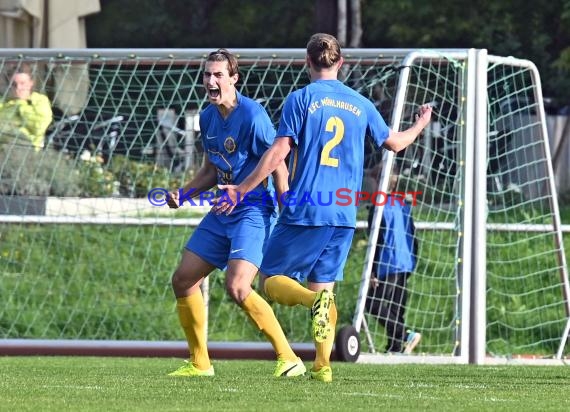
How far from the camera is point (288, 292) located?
27.1 feet

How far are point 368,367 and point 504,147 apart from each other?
381 centimetres

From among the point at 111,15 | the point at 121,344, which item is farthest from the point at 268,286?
the point at 111,15

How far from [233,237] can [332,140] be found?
0.84 m

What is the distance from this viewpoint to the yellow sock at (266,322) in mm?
8656

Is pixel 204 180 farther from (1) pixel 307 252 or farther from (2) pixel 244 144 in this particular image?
(1) pixel 307 252

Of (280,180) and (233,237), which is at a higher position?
(280,180)

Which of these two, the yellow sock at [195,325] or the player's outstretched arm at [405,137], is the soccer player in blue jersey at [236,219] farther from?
the player's outstretched arm at [405,137]

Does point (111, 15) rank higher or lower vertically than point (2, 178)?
higher

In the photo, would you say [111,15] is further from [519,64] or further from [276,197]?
[276,197]

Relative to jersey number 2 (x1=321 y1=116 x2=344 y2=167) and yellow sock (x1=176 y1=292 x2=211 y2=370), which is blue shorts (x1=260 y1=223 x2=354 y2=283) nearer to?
jersey number 2 (x1=321 y1=116 x2=344 y2=167)

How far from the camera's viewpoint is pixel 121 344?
40.0ft

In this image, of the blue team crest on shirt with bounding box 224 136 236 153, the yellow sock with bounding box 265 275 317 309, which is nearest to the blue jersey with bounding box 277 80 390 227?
the yellow sock with bounding box 265 275 317 309

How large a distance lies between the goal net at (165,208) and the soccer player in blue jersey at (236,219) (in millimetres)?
3476

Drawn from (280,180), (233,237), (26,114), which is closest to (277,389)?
(233,237)
